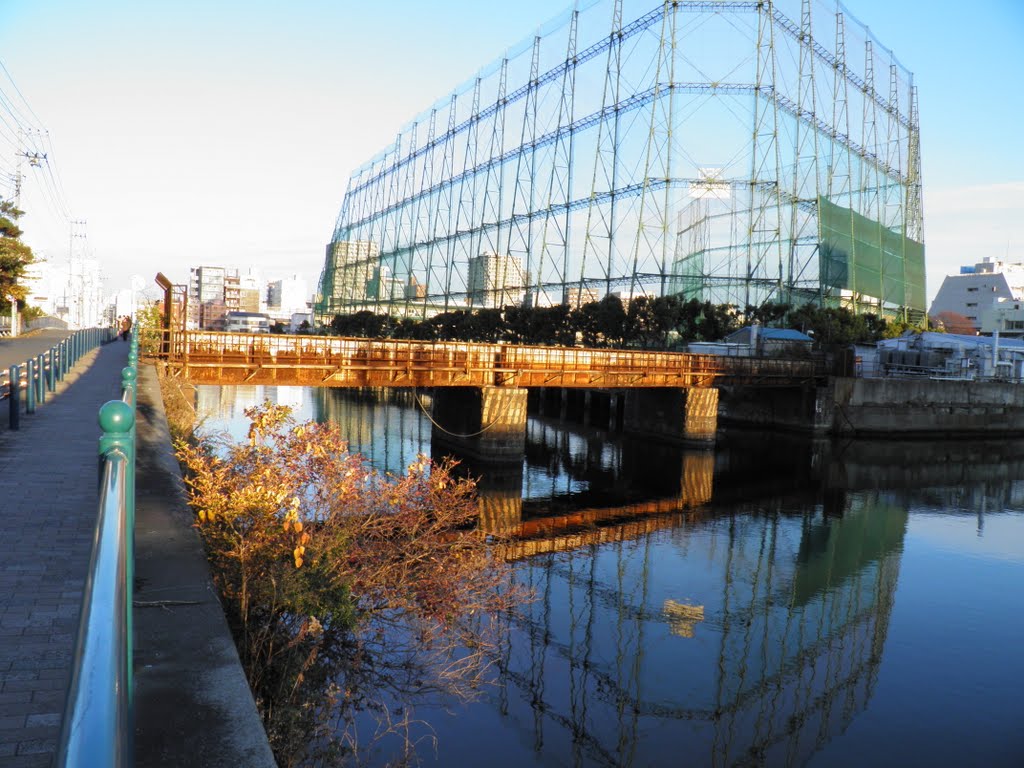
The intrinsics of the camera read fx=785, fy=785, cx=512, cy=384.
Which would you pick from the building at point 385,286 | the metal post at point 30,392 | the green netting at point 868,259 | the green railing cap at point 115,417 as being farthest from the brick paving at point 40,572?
the building at point 385,286

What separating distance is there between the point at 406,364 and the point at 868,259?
43.9 meters

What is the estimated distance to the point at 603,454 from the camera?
33.5m

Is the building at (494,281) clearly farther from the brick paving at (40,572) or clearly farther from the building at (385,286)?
the brick paving at (40,572)

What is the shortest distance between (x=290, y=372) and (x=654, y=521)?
1232cm

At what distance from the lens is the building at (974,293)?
99812 millimetres

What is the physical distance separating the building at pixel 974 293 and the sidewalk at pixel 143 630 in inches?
4119

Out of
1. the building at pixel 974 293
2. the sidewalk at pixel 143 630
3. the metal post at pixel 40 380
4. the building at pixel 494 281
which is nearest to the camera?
the sidewalk at pixel 143 630

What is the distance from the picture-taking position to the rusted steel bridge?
24.1 m

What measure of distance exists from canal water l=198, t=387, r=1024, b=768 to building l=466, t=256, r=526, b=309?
99.5 feet

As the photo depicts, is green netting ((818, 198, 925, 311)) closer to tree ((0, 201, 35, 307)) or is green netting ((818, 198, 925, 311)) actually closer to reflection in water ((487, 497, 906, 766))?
reflection in water ((487, 497, 906, 766))

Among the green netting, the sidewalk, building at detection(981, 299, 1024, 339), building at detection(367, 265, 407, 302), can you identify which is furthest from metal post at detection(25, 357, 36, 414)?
building at detection(981, 299, 1024, 339)

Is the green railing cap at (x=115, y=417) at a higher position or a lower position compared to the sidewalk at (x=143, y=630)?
higher

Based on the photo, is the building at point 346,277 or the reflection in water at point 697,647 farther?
the building at point 346,277

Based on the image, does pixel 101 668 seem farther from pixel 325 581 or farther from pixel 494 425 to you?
pixel 494 425
